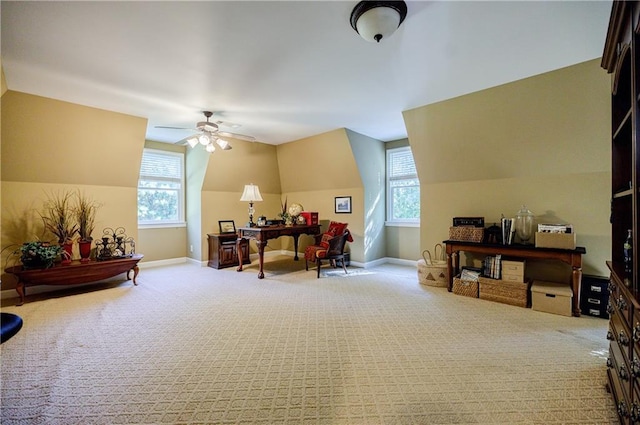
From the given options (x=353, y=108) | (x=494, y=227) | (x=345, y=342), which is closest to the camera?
(x=345, y=342)

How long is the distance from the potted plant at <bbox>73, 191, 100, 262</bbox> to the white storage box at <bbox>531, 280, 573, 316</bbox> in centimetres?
603

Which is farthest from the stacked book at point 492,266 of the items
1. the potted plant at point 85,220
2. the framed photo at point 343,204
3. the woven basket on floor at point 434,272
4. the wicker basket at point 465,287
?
the potted plant at point 85,220

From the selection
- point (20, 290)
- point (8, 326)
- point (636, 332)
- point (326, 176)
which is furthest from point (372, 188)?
point (20, 290)

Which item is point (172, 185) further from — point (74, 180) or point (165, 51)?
point (165, 51)

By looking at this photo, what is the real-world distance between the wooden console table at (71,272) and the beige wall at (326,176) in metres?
3.55

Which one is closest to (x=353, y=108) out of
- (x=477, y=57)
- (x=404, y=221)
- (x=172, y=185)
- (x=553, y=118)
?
(x=477, y=57)

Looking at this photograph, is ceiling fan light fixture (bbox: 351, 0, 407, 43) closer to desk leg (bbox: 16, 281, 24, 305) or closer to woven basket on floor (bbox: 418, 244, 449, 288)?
woven basket on floor (bbox: 418, 244, 449, 288)

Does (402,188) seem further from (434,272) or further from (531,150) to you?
(531,150)

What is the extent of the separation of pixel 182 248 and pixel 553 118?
22.2 feet

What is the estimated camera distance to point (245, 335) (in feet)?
8.36

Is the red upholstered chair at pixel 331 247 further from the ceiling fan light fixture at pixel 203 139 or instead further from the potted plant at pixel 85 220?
the potted plant at pixel 85 220

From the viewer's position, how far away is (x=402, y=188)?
229 inches

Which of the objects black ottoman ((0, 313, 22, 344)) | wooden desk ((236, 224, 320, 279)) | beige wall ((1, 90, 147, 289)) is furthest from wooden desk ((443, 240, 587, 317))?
beige wall ((1, 90, 147, 289))

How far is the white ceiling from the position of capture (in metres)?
1.96
